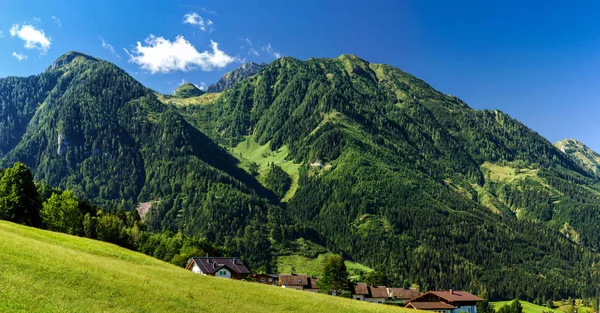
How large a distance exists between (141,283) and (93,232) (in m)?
98.1

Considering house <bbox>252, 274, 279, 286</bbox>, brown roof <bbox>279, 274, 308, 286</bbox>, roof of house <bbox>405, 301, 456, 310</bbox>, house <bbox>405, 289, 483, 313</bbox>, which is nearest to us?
roof of house <bbox>405, 301, 456, 310</bbox>

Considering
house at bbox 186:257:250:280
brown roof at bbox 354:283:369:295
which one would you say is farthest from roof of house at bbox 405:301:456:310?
house at bbox 186:257:250:280

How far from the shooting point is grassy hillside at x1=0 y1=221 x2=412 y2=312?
135 feet

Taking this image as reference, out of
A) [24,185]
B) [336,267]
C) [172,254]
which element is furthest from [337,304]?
[172,254]

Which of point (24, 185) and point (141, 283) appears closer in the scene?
point (141, 283)

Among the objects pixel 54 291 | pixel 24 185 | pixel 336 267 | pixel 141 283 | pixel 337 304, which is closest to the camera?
pixel 54 291

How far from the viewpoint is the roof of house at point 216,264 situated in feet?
495

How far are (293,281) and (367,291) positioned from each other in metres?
31.3

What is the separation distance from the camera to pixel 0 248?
50562 millimetres

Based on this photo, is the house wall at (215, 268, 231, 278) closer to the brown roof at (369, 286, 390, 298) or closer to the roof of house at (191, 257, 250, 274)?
the roof of house at (191, 257, 250, 274)

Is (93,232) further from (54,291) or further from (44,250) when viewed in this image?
(54,291)

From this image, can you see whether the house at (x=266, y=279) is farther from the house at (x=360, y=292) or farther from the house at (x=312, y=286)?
the house at (x=360, y=292)

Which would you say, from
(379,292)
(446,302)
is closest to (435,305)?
(446,302)

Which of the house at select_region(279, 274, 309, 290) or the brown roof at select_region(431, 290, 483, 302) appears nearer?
the brown roof at select_region(431, 290, 483, 302)
